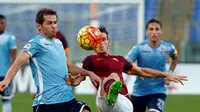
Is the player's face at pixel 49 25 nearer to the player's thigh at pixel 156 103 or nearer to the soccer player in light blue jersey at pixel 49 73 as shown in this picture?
the soccer player in light blue jersey at pixel 49 73

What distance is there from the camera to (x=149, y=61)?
10.2 metres

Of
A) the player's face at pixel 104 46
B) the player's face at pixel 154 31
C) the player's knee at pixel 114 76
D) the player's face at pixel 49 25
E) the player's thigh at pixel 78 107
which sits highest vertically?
the player's face at pixel 49 25

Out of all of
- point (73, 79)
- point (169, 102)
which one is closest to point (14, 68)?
point (73, 79)

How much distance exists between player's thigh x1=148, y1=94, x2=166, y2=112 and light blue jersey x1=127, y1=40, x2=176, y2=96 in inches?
3.6

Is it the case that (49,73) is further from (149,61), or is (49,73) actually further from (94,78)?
(149,61)

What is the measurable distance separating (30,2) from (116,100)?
10.6 m

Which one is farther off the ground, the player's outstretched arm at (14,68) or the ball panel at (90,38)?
the ball panel at (90,38)

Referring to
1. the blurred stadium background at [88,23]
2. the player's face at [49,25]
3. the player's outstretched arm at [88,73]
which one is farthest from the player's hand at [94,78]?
the blurred stadium background at [88,23]

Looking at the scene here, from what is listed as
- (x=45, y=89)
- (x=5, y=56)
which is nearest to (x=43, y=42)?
(x=45, y=89)

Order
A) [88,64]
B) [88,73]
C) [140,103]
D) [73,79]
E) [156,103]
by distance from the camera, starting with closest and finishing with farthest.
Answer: [73,79]
[88,73]
[88,64]
[156,103]
[140,103]

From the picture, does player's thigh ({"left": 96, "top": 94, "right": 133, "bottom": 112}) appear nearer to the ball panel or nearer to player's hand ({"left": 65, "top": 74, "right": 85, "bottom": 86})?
player's hand ({"left": 65, "top": 74, "right": 85, "bottom": 86})

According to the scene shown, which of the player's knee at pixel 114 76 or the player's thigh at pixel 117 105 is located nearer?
the player's thigh at pixel 117 105

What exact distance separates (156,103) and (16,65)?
3.32 m

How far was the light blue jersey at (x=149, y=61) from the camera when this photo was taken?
33.0 ft
